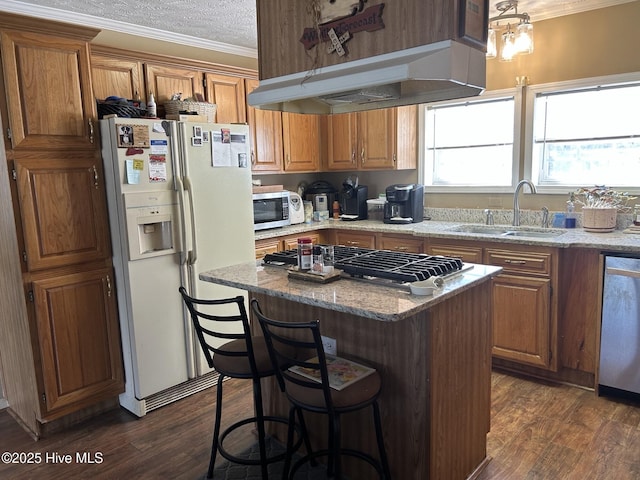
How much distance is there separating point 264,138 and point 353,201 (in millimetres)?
1022

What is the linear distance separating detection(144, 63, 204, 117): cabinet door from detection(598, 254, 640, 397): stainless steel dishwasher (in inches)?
118

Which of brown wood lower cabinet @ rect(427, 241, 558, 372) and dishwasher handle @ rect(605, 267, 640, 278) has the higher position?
dishwasher handle @ rect(605, 267, 640, 278)

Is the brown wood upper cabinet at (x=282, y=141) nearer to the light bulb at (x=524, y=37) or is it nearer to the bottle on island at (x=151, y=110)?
the bottle on island at (x=151, y=110)

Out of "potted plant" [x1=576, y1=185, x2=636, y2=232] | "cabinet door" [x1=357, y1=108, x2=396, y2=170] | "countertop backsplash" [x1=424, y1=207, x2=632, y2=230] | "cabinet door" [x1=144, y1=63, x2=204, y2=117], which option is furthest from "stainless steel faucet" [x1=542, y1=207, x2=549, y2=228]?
"cabinet door" [x1=144, y1=63, x2=204, y2=117]

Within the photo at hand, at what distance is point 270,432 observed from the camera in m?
2.49

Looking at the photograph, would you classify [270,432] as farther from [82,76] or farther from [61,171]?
[82,76]

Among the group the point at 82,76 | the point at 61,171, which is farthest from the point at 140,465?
the point at 82,76

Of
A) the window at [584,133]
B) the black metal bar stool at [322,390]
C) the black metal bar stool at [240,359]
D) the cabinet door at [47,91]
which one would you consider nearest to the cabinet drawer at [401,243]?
the window at [584,133]

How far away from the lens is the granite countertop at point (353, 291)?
1.59 meters

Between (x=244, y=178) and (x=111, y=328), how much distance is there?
1.28m

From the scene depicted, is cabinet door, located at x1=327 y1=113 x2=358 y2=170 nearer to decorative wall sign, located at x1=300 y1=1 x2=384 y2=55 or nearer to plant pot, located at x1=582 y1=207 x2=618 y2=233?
plant pot, located at x1=582 y1=207 x2=618 y2=233

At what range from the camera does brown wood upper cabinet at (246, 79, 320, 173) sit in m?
3.98

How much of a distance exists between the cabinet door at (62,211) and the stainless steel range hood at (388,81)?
47.4 inches

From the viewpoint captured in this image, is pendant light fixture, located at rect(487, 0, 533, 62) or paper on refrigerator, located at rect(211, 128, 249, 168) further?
paper on refrigerator, located at rect(211, 128, 249, 168)
